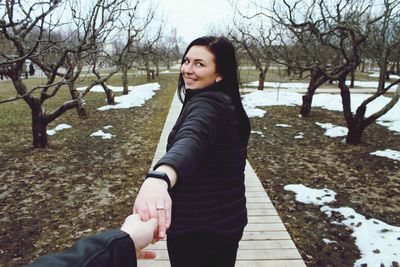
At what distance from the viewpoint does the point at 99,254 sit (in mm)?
794

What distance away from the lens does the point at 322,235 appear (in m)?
4.51

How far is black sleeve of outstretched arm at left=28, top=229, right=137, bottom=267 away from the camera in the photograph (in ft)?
2.46

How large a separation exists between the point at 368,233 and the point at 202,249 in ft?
11.4

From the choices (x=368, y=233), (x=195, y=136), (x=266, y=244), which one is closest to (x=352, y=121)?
(x=368, y=233)

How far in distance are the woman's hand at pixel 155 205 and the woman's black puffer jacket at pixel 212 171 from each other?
1.59 feet

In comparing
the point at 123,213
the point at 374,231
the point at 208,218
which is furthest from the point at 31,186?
the point at 374,231

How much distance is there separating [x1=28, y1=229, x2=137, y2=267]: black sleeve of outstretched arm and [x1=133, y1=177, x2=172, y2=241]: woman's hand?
4.5 inches

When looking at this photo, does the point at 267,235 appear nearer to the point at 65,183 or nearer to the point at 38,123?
the point at 65,183

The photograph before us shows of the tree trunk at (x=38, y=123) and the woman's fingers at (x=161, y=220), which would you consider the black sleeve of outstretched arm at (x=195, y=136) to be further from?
the tree trunk at (x=38, y=123)

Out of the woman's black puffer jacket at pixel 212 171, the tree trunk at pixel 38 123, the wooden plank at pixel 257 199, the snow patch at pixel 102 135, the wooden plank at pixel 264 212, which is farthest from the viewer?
the snow patch at pixel 102 135

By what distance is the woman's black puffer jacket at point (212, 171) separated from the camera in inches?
64.3

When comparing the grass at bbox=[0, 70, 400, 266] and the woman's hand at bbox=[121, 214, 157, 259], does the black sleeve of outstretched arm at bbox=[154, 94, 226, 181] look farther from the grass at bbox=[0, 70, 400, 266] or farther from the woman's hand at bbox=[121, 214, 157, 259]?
the grass at bbox=[0, 70, 400, 266]

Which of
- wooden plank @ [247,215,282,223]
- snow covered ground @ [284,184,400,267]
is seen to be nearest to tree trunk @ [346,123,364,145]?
snow covered ground @ [284,184,400,267]

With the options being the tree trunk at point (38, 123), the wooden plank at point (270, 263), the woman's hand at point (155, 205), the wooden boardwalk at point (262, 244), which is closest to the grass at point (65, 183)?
the tree trunk at point (38, 123)
